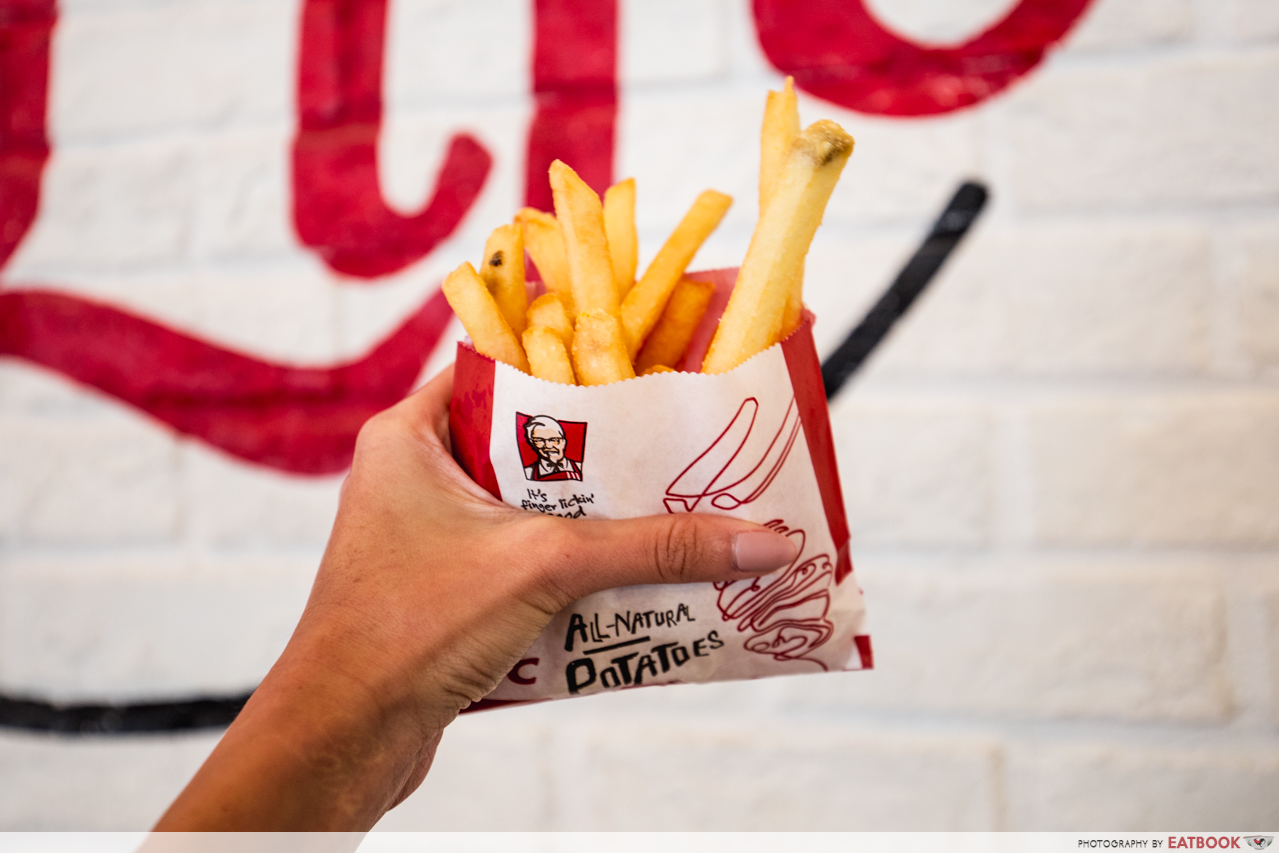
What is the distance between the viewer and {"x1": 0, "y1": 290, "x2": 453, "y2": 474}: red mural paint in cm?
106

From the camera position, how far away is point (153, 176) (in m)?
1.14

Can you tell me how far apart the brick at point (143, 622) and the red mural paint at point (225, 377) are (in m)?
0.18

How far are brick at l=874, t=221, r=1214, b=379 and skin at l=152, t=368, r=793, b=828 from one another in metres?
0.54

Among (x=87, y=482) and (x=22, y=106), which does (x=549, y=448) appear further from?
(x=22, y=106)

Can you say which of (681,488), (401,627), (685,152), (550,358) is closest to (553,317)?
(550,358)

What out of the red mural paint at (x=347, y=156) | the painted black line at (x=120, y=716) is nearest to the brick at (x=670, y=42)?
the red mural paint at (x=347, y=156)

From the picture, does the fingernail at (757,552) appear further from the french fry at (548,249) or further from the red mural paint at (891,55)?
the red mural paint at (891,55)

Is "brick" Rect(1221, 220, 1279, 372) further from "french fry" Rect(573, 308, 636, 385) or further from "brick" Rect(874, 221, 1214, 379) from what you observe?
"french fry" Rect(573, 308, 636, 385)

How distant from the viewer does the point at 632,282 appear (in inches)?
24.7

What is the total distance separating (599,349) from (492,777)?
0.76 m

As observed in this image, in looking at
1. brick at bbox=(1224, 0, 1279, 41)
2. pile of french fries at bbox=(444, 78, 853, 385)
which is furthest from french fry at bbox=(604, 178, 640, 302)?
brick at bbox=(1224, 0, 1279, 41)

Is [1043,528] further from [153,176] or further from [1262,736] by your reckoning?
[153,176]

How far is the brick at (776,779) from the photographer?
0.92 m

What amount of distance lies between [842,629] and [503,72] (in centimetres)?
86
